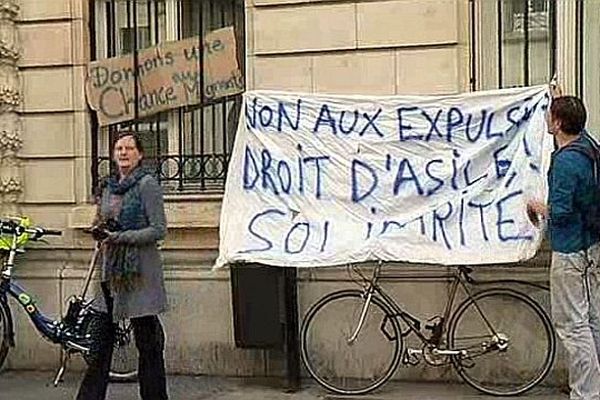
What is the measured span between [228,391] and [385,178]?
1.95 metres

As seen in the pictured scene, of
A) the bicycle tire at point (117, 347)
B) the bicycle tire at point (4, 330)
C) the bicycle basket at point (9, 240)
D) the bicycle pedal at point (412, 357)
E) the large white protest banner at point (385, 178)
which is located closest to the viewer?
the bicycle tire at point (117, 347)

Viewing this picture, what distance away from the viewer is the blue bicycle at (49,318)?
26.7 feet

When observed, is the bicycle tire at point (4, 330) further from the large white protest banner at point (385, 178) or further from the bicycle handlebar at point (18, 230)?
the large white protest banner at point (385, 178)

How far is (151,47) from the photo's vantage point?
909cm

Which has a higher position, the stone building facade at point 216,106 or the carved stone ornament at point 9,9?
the carved stone ornament at point 9,9

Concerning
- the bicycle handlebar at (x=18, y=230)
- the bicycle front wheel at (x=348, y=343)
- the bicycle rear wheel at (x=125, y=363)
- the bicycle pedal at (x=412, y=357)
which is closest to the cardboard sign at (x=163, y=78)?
the bicycle handlebar at (x=18, y=230)

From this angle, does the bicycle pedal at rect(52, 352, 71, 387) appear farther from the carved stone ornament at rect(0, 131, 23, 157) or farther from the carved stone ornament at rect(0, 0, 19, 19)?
the carved stone ornament at rect(0, 0, 19, 19)


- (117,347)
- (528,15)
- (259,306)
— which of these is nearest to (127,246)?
(259,306)

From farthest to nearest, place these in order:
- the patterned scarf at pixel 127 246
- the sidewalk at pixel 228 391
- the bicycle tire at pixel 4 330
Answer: the bicycle tire at pixel 4 330
the sidewalk at pixel 228 391
the patterned scarf at pixel 127 246

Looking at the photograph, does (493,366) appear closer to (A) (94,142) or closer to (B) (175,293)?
(B) (175,293)

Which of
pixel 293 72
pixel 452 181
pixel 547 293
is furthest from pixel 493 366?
pixel 293 72

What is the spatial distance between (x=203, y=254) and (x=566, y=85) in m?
3.08

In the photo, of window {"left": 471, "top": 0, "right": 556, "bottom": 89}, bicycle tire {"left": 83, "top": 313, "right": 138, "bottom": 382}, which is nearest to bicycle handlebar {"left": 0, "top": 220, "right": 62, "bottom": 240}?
bicycle tire {"left": 83, "top": 313, "right": 138, "bottom": 382}

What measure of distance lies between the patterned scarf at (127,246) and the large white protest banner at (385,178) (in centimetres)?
116
